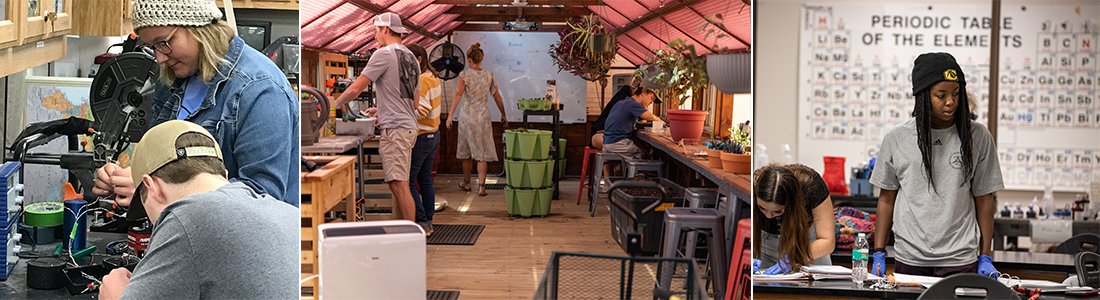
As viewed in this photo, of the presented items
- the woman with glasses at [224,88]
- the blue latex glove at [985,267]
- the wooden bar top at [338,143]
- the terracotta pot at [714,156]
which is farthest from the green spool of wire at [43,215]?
the blue latex glove at [985,267]

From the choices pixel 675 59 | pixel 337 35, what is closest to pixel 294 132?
pixel 337 35

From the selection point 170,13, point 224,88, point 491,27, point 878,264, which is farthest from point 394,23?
point 878,264

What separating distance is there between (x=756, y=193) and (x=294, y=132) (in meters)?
1.45

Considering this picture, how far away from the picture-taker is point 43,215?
2.84 m

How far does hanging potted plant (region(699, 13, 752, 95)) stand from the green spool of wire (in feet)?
8.78

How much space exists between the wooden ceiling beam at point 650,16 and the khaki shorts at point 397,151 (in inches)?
28.4

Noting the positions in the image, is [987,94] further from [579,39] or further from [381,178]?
[381,178]

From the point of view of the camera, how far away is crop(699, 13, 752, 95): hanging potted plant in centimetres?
202

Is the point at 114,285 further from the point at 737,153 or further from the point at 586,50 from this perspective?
the point at 737,153

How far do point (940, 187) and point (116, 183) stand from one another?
273cm

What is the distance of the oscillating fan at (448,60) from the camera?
2047mm

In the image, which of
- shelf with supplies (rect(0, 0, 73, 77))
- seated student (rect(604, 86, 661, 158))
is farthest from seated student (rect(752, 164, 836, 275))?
shelf with supplies (rect(0, 0, 73, 77))

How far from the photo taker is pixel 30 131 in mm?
2857

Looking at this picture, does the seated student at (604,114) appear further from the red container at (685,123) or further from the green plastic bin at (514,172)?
the green plastic bin at (514,172)
